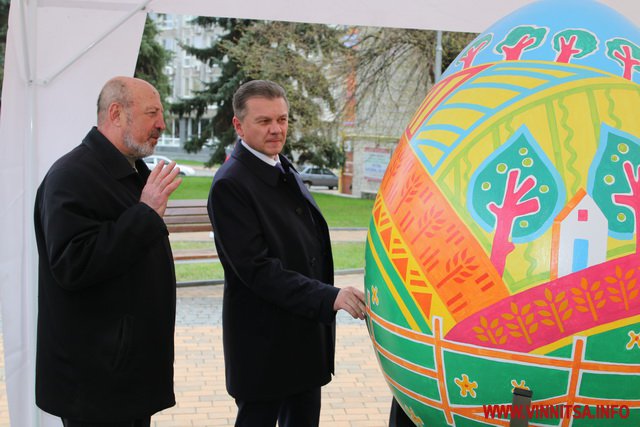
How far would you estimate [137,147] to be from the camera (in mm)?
2607

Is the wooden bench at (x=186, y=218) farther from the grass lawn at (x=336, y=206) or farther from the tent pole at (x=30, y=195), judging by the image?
the grass lawn at (x=336, y=206)

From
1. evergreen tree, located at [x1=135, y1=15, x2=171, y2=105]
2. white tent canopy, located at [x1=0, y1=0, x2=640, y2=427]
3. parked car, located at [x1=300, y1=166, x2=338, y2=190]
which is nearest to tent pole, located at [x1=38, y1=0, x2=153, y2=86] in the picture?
white tent canopy, located at [x1=0, y1=0, x2=640, y2=427]

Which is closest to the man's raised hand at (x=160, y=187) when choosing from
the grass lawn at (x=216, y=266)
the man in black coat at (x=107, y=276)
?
the man in black coat at (x=107, y=276)

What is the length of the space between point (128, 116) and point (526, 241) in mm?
1545

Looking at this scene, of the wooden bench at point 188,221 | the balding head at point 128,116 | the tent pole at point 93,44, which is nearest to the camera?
the balding head at point 128,116

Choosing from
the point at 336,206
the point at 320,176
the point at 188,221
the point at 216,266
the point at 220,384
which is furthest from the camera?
the point at 320,176

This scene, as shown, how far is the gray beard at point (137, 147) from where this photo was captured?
2.60 metres

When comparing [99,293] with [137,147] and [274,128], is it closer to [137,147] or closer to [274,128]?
[137,147]

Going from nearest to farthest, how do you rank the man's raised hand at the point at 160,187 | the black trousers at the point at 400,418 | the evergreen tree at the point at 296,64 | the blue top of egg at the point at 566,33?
the blue top of egg at the point at 566,33 < the black trousers at the point at 400,418 < the man's raised hand at the point at 160,187 < the evergreen tree at the point at 296,64

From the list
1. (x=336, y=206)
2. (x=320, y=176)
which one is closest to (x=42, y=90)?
(x=336, y=206)

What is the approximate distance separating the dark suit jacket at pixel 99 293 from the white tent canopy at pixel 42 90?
2.99 ft

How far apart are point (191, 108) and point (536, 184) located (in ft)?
80.1

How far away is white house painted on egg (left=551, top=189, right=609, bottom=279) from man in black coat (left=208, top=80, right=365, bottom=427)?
1185 millimetres

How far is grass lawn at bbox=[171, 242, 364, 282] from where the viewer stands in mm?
10156
